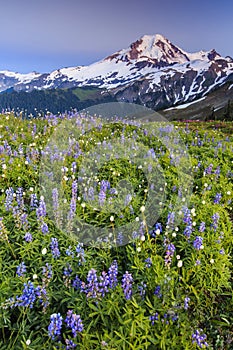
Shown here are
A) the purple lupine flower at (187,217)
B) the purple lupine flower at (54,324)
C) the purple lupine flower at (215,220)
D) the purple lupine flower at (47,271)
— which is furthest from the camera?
the purple lupine flower at (215,220)

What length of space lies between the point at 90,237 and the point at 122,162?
3.27 metres

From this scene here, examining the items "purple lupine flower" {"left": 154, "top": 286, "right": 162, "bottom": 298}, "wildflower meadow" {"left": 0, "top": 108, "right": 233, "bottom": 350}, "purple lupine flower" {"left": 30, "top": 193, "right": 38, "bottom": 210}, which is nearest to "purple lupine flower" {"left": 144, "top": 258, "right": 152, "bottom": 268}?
"wildflower meadow" {"left": 0, "top": 108, "right": 233, "bottom": 350}

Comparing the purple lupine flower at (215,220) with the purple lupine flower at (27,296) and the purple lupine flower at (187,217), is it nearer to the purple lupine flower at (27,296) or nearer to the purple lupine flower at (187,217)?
the purple lupine flower at (187,217)

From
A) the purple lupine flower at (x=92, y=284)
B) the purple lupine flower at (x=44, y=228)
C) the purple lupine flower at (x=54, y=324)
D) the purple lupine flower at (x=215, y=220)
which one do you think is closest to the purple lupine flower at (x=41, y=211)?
the purple lupine flower at (x=44, y=228)

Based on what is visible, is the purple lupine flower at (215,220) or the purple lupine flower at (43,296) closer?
the purple lupine flower at (43,296)

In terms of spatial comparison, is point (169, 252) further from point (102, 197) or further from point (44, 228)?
point (44, 228)

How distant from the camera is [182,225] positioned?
15.2ft

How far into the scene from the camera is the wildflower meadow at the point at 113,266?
3111 mm

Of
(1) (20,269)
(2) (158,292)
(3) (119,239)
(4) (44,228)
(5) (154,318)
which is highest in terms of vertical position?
(4) (44,228)

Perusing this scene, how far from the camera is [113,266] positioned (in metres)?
3.38

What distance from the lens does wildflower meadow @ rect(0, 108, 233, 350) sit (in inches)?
122

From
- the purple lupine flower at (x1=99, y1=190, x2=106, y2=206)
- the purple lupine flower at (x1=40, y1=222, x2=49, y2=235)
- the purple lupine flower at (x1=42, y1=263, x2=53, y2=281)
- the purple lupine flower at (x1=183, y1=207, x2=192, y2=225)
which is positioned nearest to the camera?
the purple lupine flower at (x1=42, y1=263, x2=53, y2=281)

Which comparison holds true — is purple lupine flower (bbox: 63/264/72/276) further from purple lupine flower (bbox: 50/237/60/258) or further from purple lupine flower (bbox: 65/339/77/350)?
purple lupine flower (bbox: 65/339/77/350)

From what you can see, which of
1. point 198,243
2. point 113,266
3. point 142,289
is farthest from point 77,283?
point 198,243
